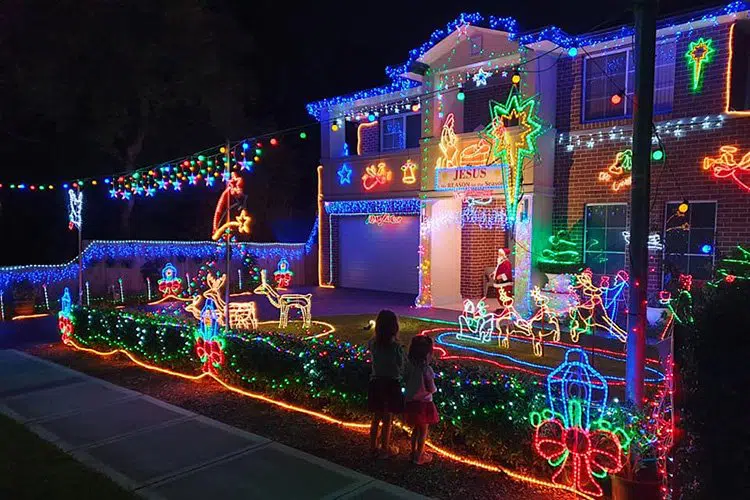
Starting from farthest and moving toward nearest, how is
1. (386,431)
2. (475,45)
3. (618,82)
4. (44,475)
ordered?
1. (475,45)
2. (618,82)
3. (386,431)
4. (44,475)

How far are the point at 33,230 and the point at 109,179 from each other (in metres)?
8.29

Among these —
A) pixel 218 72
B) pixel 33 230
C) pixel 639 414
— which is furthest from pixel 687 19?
pixel 33 230

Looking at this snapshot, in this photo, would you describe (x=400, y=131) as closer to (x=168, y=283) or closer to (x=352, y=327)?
(x=352, y=327)

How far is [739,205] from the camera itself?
9.63m

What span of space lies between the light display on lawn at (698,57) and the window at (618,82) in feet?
1.20

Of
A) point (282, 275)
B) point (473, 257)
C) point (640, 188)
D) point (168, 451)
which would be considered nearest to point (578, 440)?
point (640, 188)

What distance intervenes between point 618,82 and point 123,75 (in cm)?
1436

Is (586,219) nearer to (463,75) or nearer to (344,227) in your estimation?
(463,75)

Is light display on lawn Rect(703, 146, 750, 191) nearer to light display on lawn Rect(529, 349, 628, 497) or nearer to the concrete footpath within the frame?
light display on lawn Rect(529, 349, 628, 497)

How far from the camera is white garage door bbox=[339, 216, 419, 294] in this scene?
17.2m

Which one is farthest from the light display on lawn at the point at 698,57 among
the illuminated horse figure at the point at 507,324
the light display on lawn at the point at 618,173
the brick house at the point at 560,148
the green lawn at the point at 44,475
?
the green lawn at the point at 44,475

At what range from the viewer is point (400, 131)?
1680 cm

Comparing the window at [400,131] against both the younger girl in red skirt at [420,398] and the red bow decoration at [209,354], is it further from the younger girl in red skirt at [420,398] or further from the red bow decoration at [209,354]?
the younger girl in red skirt at [420,398]

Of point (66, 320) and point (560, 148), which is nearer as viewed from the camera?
point (66, 320)
